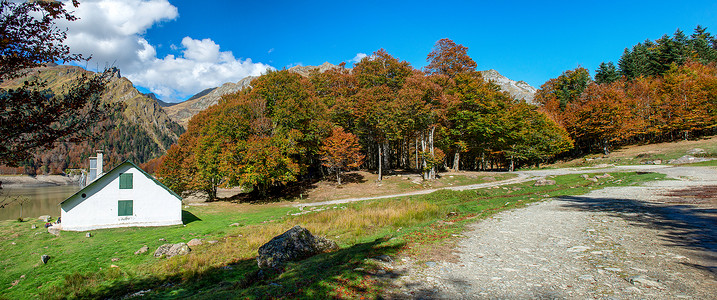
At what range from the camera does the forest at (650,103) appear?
44.0m

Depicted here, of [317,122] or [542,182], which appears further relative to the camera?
[317,122]

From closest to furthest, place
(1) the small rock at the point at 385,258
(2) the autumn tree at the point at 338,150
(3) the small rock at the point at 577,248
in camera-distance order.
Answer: (1) the small rock at the point at 385,258 → (3) the small rock at the point at 577,248 → (2) the autumn tree at the point at 338,150

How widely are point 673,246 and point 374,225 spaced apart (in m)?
10.1

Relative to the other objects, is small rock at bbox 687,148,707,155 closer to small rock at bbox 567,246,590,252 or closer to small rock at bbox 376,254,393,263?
small rock at bbox 567,246,590,252

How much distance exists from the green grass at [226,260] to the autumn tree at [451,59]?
93.6 feet

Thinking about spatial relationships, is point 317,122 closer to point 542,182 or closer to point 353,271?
point 542,182

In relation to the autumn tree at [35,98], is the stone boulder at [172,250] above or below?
below

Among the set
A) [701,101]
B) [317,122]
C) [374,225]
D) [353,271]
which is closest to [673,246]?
[353,271]

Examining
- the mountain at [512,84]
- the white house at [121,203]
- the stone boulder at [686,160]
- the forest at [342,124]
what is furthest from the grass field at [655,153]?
the mountain at [512,84]

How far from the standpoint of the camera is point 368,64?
43.3 meters

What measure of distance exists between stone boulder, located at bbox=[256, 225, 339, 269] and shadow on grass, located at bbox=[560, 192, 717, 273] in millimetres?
9592

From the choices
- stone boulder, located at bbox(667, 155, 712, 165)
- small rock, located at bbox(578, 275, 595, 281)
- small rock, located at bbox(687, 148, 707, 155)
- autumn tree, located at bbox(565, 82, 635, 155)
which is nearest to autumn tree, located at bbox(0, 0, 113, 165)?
small rock, located at bbox(578, 275, 595, 281)

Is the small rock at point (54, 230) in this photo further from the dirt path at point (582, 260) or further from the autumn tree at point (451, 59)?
the autumn tree at point (451, 59)

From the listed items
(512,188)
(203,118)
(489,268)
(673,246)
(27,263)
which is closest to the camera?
(489,268)
